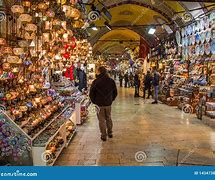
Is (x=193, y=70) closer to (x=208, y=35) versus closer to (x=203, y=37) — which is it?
(x=203, y=37)

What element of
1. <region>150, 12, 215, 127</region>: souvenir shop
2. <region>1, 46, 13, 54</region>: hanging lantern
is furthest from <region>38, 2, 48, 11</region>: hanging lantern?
<region>150, 12, 215, 127</region>: souvenir shop

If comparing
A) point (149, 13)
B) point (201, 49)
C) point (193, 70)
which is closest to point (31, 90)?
point (201, 49)

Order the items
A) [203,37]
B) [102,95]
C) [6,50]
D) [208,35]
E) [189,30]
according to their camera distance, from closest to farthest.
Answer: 1. [6,50]
2. [102,95]
3. [208,35]
4. [203,37]
5. [189,30]

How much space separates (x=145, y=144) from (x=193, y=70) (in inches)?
294

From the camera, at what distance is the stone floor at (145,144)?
5492mm

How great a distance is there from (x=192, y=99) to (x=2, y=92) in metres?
7.61

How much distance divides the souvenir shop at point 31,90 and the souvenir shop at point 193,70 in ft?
13.8

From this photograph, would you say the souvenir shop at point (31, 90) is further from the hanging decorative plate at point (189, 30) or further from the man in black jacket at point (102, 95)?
the hanging decorative plate at point (189, 30)

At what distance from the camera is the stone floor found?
549cm

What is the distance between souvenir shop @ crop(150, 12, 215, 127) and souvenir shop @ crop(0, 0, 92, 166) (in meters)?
4.20

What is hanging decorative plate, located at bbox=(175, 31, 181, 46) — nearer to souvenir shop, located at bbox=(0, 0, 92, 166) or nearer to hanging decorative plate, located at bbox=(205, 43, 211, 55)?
hanging decorative plate, located at bbox=(205, 43, 211, 55)

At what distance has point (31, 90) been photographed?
5.82 meters

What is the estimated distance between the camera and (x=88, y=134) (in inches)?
299

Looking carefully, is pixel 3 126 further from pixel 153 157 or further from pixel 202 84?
pixel 202 84
